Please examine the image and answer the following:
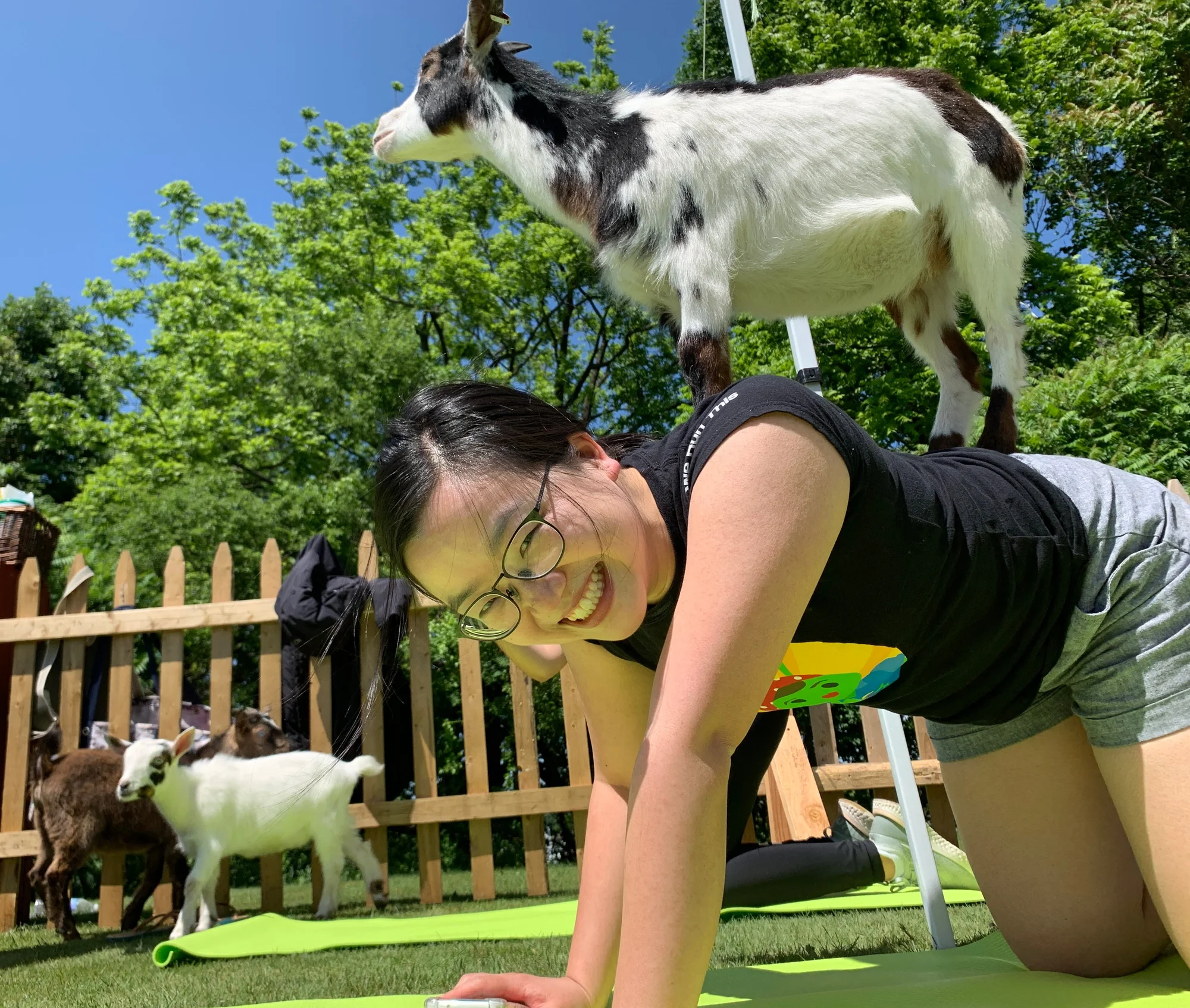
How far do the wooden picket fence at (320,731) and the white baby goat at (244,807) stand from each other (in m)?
0.35

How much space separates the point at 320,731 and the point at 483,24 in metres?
4.35

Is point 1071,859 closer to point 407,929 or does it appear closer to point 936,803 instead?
point 407,929

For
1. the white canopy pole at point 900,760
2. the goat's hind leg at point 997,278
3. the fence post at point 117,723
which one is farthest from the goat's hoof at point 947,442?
the fence post at point 117,723

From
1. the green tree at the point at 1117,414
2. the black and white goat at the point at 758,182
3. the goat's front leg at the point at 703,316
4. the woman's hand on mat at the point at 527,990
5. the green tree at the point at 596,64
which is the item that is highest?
the green tree at the point at 596,64

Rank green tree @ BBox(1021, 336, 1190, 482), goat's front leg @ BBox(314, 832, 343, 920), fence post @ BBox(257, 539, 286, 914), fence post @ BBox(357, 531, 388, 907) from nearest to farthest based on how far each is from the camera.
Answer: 1. goat's front leg @ BBox(314, 832, 343, 920)
2. fence post @ BBox(257, 539, 286, 914)
3. fence post @ BBox(357, 531, 388, 907)
4. green tree @ BBox(1021, 336, 1190, 482)

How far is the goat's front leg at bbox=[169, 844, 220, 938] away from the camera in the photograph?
4227 mm

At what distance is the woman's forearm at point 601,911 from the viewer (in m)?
1.50

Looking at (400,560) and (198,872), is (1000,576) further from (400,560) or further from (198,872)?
(198,872)

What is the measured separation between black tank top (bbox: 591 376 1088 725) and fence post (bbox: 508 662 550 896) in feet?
13.4

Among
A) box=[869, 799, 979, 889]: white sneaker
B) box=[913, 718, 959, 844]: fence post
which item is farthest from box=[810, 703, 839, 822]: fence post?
box=[869, 799, 979, 889]: white sneaker

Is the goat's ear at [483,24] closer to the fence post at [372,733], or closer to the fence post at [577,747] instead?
the fence post at [372,733]

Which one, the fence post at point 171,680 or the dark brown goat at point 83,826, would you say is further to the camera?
the fence post at point 171,680

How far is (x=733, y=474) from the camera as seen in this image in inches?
42.9

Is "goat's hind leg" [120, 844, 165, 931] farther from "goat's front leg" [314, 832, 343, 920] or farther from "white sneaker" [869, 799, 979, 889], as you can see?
"white sneaker" [869, 799, 979, 889]
